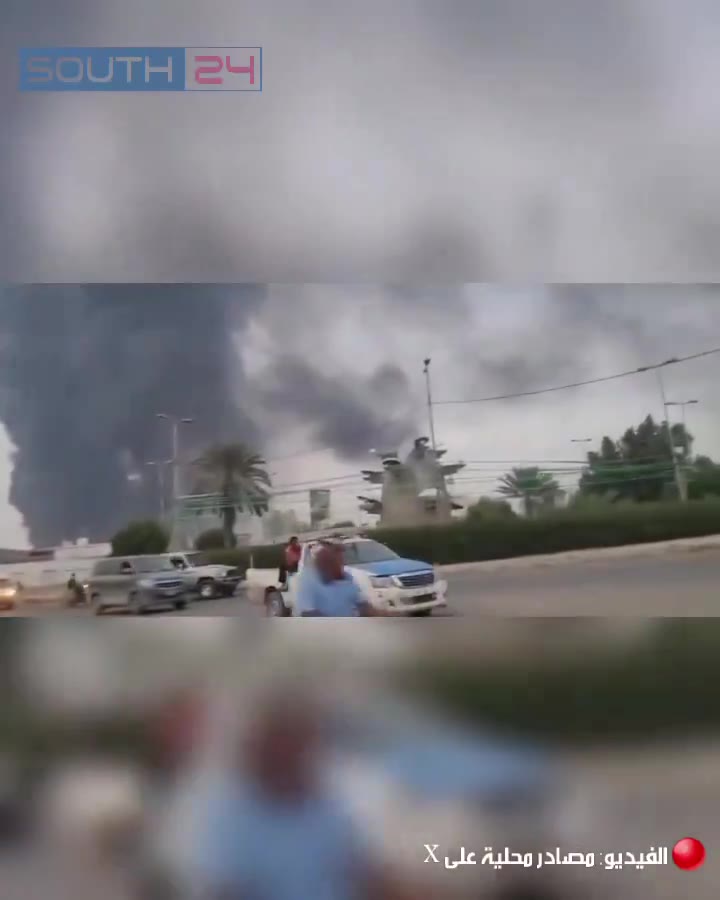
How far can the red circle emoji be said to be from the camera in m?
1.28

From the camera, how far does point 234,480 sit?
4.45 feet

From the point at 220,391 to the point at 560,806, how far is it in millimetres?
1004

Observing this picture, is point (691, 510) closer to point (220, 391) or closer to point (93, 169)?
point (220, 391)

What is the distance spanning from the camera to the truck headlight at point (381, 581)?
1.34 meters

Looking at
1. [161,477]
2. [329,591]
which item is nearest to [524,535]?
[329,591]

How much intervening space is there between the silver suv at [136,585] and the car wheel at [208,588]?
1.2 inches

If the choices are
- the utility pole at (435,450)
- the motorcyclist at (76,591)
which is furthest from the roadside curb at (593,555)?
the motorcyclist at (76,591)

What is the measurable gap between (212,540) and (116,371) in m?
0.39

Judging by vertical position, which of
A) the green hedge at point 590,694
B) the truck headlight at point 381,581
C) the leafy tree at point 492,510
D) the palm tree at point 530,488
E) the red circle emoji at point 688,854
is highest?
the palm tree at point 530,488

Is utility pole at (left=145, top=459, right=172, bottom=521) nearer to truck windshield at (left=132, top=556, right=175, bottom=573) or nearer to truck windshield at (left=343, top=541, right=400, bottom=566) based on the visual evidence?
truck windshield at (left=132, top=556, right=175, bottom=573)

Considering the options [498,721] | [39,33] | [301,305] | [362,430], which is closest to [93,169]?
[39,33]

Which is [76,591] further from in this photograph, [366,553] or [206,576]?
[366,553]

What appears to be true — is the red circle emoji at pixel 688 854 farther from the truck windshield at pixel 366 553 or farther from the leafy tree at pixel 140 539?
the leafy tree at pixel 140 539

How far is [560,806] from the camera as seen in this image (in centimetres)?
130
